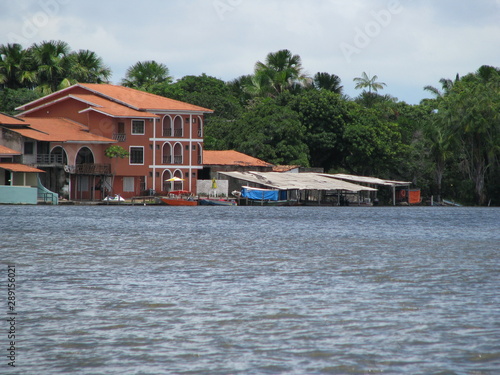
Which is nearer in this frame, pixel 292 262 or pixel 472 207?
pixel 292 262

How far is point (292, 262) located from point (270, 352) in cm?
1380

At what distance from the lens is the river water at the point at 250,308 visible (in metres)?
12.3

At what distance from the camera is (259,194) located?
78.3 meters

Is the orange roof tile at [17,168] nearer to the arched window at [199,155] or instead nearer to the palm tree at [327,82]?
the arched window at [199,155]

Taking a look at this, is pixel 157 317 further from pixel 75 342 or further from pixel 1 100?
pixel 1 100

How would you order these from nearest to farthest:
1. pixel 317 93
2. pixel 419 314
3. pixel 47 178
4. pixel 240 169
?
pixel 419 314, pixel 47 178, pixel 240 169, pixel 317 93

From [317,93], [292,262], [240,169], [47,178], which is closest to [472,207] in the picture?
[317,93]

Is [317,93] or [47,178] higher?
[317,93]

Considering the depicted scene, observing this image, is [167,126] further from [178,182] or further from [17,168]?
[17,168]

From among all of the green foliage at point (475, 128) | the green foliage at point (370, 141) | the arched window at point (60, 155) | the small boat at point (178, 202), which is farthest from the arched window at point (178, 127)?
the green foliage at point (475, 128)

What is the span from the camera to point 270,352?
1278 centimetres

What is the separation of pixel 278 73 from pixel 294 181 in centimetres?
2335

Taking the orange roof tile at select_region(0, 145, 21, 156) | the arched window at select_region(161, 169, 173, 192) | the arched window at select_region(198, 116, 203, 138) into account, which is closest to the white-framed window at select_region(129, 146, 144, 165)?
the arched window at select_region(161, 169, 173, 192)

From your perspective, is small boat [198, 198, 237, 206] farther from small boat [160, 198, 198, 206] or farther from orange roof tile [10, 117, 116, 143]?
orange roof tile [10, 117, 116, 143]
